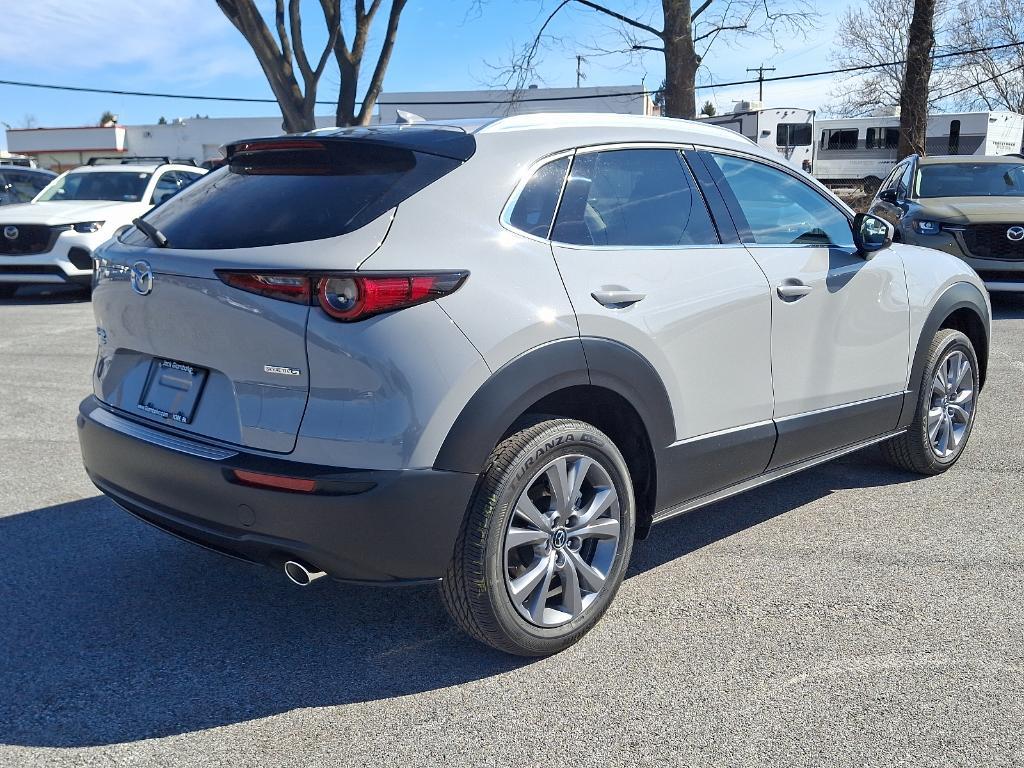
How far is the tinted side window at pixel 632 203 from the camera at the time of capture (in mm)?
3467

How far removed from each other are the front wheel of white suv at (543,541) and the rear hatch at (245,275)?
2.10 ft

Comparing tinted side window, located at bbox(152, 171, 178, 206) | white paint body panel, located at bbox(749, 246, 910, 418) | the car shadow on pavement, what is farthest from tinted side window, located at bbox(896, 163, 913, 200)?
tinted side window, located at bbox(152, 171, 178, 206)

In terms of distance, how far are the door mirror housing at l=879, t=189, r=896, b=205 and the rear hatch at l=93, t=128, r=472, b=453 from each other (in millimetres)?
9976

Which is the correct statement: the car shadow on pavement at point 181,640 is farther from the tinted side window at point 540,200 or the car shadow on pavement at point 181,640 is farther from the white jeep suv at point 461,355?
the tinted side window at point 540,200

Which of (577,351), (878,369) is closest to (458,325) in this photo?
(577,351)

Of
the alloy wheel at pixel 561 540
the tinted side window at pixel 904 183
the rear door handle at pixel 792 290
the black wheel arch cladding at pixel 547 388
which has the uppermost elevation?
the tinted side window at pixel 904 183

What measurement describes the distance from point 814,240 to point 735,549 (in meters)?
1.40

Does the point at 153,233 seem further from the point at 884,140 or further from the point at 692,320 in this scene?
the point at 884,140

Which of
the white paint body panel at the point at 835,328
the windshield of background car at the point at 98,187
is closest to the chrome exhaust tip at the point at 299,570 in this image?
the white paint body panel at the point at 835,328

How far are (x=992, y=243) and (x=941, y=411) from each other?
6.37 m

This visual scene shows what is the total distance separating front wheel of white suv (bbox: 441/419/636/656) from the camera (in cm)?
306

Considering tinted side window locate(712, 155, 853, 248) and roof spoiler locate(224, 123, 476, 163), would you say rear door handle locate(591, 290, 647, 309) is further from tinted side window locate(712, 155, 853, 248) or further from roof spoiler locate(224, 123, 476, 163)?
tinted side window locate(712, 155, 853, 248)

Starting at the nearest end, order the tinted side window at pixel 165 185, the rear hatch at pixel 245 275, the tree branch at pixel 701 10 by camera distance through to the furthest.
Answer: the rear hatch at pixel 245 275 < the tinted side window at pixel 165 185 < the tree branch at pixel 701 10

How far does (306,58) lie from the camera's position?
21641mm
